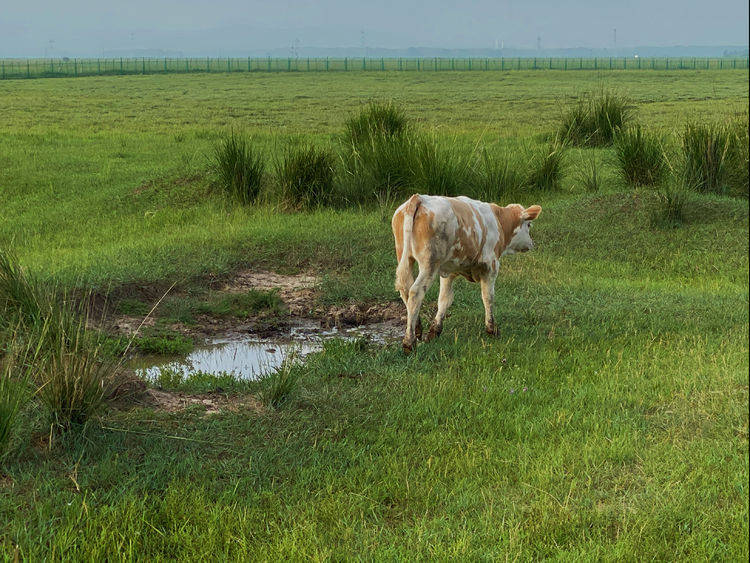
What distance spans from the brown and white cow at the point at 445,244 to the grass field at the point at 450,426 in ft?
1.44

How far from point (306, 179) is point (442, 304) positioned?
729 centimetres

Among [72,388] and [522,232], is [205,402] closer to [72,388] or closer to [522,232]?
[72,388]

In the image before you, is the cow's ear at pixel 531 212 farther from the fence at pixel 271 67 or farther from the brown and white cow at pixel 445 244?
the fence at pixel 271 67

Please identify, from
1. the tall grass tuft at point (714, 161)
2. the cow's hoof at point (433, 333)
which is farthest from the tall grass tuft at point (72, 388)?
the tall grass tuft at point (714, 161)

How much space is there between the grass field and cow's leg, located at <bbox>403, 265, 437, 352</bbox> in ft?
0.54

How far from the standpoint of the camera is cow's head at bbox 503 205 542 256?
8867mm

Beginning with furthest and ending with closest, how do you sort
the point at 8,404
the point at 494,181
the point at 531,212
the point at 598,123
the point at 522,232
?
the point at 598,123 → the point at 494,181 → the point at 522,232 → the point at 531,212 → the point at 8,404

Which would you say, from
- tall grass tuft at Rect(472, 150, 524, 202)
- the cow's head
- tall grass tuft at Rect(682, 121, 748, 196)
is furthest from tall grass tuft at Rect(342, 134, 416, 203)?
the cow's head

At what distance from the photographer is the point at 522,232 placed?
9008mm

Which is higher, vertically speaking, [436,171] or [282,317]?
[436,171]

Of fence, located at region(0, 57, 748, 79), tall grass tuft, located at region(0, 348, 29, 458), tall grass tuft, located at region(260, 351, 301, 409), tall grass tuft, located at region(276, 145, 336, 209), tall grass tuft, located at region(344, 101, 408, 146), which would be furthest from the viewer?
fence, located at region(0, 57, 748, 79)

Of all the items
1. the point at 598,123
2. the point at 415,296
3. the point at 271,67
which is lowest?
the point at 415,296

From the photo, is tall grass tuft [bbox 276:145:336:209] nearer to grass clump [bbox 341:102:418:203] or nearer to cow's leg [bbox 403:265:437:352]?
grass clump [bbox 341:102:418:203]

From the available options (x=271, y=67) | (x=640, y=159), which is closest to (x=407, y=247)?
(x=640, y=159)
